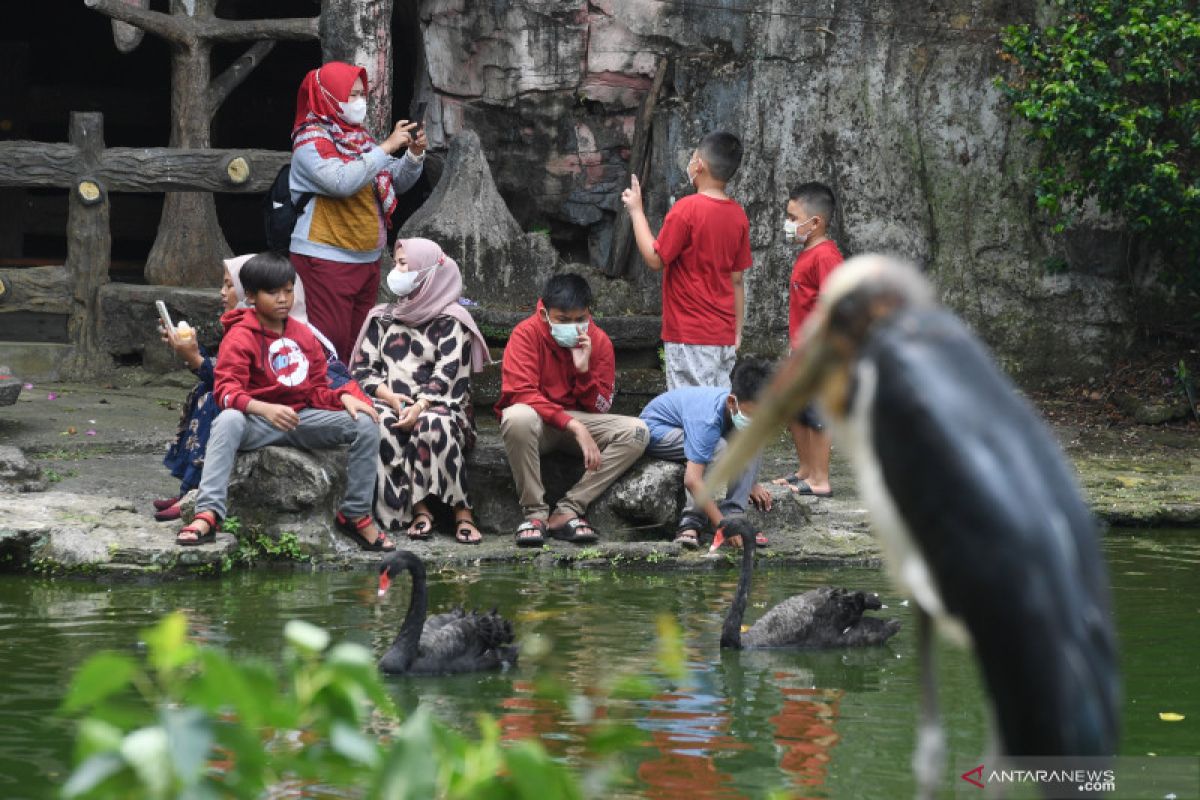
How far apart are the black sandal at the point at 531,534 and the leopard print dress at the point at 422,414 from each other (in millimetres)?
380

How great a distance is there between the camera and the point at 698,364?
9.84 metres

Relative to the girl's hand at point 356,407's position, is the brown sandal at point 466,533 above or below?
below

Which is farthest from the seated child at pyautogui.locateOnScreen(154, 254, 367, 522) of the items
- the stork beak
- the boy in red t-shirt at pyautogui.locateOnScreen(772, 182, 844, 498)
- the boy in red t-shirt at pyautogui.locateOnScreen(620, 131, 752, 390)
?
the stork beak

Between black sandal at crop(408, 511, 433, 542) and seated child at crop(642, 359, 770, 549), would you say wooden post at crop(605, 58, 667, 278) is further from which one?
black sandal at crop(408, 511, 433, 542)

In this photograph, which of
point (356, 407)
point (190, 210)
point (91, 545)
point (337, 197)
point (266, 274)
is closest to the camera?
point (91, 545)

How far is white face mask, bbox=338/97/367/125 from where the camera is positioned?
9711 millimetres

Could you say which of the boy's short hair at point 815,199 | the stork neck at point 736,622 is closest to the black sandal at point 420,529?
the stork neck at point 736,622

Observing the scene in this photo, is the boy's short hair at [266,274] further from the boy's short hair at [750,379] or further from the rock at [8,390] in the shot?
the rock at [8,390]

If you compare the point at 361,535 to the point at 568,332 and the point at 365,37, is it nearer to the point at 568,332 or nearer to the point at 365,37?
the point at 568,332

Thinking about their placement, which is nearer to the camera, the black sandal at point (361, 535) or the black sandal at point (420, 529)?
the black sandal at point (361, 535)

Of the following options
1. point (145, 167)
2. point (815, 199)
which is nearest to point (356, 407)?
point (815, 199)

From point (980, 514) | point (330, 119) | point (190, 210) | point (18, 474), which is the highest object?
point (330, 119)

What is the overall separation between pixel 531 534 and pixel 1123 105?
19.7 feet

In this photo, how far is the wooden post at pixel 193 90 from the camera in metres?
13.6
